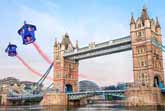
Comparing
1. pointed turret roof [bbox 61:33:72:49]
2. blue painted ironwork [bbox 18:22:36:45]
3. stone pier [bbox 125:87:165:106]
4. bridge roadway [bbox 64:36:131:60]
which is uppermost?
pointed turret roof [bbox 61:33:72:49]

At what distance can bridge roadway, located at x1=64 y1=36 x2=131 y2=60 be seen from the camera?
7878cm

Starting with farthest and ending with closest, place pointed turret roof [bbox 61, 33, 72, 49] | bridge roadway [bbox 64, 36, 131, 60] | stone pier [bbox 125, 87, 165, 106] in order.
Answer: pointed turret roof [bbox 61, 33, 72, 49], bridge roadway [bbox 64, 36, 131, 60], stone pier [bbox 125, 87, 165, 106]

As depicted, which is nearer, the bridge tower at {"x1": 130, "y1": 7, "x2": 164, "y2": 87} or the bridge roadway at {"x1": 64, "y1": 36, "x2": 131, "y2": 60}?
the bridge tower at {"x1": 130, "y1": 7, "x2": 164, "y2": 87}

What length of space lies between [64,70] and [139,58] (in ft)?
99.0

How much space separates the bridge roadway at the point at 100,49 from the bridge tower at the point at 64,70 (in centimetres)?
225

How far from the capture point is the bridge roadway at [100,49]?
7878 cm

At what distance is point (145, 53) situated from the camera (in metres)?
72.5

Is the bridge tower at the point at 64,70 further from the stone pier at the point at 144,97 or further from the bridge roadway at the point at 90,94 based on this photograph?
the stone pier at the point at 144,97

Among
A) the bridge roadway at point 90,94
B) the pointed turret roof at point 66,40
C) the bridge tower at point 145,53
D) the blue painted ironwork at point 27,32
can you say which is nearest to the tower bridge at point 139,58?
the bridge tower at point 145,53

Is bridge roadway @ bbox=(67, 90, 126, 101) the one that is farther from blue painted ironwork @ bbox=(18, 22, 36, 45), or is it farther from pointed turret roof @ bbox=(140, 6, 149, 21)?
blue painted ironwork @ bbox=(18, 22, 36, 45)

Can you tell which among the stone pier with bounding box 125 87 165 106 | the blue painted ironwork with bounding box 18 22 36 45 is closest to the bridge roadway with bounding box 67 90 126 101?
the stone pier with bounding box 125 87 165 106

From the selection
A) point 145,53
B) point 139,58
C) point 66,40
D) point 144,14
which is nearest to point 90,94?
point 139,58

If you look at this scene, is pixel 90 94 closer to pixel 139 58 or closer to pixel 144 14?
pixel 139 58

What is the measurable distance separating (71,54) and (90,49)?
962 centimetres
